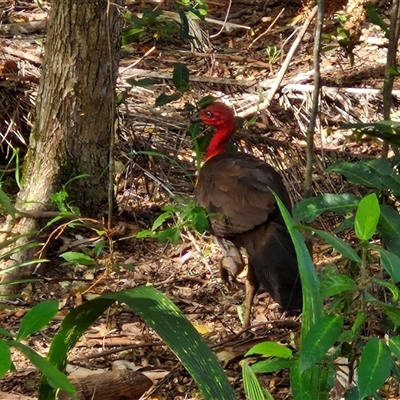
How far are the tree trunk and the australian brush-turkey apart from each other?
A: 63cm

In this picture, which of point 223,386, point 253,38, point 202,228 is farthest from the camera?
point 253,38

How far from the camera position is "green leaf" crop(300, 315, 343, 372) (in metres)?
2.06

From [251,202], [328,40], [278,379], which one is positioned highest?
[328,40]

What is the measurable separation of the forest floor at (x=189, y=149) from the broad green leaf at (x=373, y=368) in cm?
147

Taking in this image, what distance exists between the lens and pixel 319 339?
2.10 m

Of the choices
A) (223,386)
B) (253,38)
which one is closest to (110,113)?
(223,386)

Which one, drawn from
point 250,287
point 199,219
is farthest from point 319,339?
point 250,287

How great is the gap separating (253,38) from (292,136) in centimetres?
184

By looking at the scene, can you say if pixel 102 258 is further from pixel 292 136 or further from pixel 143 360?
pixel 292 136

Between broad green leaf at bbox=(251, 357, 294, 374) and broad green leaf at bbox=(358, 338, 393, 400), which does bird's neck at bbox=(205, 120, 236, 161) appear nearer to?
broad green leaf at bbox=(251, 357, 294, 374)

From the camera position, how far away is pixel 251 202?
428cm

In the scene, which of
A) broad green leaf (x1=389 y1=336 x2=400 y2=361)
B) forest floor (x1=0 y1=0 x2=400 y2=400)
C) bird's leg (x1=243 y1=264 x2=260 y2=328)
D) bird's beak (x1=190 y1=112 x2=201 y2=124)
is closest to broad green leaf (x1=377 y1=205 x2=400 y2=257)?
broad green leaf (x1=389 y1=336 x2=400 y2=361)

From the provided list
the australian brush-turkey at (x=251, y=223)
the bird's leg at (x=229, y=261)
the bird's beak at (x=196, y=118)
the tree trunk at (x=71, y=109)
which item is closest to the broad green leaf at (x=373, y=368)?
the australian brush-turkey at (x=251, y=223)

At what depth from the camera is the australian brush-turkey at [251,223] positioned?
402cm
